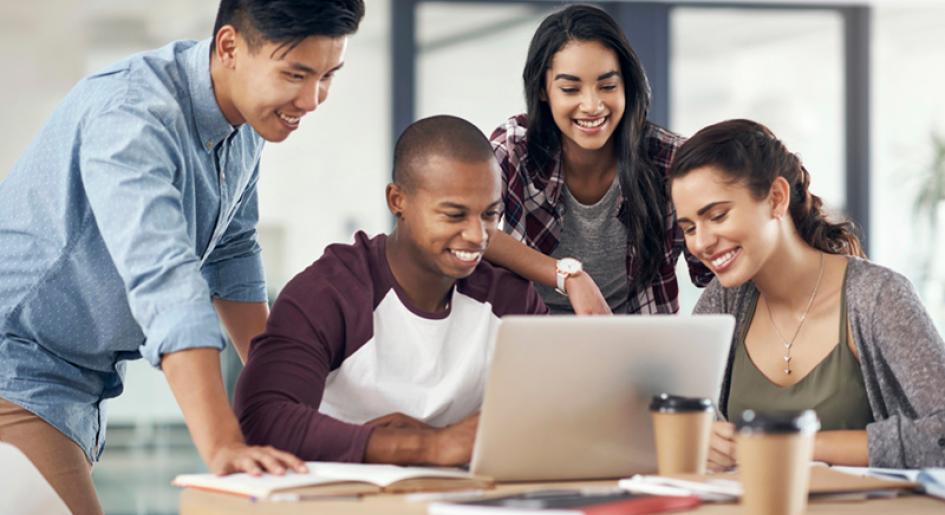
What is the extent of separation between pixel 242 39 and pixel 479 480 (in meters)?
0.75

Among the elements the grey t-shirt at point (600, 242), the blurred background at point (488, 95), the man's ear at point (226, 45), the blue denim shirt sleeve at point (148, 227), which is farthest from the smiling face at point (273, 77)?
the blurred background at point (488, 95)

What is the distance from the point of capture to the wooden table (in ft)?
4.58

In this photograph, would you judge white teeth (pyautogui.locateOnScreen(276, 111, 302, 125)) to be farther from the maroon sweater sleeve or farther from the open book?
the open book

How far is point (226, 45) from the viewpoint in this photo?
75.9 inches

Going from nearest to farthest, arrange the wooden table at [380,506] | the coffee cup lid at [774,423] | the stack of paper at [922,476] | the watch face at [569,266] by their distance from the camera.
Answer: the coffee cup lid at [774,423]
the wooden table at [380,506]
the stack of paper at [922,476]
the watch face at [569,266]

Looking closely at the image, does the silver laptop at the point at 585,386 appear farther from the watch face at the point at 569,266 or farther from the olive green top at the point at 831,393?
the watch face at the point at 569,266

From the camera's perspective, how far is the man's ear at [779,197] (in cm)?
218

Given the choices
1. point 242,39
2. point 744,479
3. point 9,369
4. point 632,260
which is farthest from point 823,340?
point 9,369

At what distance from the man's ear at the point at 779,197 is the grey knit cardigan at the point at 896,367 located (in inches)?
5.6

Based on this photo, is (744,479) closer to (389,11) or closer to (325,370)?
(325,370)

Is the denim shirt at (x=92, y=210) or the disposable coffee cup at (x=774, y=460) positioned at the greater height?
the denim shirt at (x=92, y=210)

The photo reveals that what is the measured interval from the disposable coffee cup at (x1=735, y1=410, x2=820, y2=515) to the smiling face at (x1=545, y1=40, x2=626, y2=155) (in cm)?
125

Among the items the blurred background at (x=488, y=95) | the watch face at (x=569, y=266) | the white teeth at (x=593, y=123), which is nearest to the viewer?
the watch face at (x=569, y=266)

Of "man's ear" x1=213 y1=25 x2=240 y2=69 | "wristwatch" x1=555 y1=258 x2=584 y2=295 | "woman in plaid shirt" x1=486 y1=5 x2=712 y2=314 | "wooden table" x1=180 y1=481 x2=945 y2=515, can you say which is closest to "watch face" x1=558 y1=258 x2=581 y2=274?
"wristwatch" x1=555 y1=258 x2=584 y2=295
